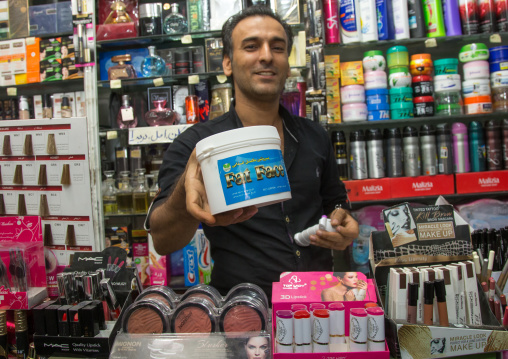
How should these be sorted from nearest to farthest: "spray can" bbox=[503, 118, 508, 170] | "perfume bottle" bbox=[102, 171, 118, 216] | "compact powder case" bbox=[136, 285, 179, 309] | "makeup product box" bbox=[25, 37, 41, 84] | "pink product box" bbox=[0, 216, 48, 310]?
"compact powder case" bbox=[136, 285, 179, 309], "pink product box" bbox=[0, 216, 48, 310], "spray can" bbox=[503, 118, 508, 170], "perfume bottle" bbox=[102, 171, 118, 216], "makeup product box" bbox=[25, 37, 41, 84]

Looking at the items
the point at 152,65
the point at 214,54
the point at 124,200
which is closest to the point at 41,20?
the point at 152,65

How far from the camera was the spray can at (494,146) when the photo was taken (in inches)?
95.3

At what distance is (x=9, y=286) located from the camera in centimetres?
115

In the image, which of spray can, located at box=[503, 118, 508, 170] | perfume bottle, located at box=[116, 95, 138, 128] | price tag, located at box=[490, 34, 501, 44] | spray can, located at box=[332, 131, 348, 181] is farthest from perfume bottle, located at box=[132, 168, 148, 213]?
Answer: price tag, located at box=[490, 34, 501, 44]

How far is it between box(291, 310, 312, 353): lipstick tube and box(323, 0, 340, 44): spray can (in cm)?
209

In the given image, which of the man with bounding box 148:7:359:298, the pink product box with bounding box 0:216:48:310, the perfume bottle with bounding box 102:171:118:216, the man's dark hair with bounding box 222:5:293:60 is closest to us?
the pink product box with bounding box 0:216:48:310

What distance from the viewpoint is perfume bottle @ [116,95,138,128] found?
8.47 ft

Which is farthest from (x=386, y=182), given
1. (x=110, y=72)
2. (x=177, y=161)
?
(x=110, y=72)

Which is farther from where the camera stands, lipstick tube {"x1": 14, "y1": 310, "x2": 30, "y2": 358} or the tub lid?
lipstick tube {"x1": 14, "y1": 310, "x2": 30, "y2": 358}

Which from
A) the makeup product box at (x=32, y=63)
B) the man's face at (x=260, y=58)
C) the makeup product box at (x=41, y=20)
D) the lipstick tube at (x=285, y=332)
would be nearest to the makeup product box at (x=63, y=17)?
the makeup product box at (x=41, y=20)

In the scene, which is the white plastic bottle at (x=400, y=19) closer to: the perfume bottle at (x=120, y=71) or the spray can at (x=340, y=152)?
the spray can at (x=340, y=152)

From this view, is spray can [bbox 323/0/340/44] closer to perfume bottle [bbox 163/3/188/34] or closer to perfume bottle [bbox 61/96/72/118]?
perfume bottle [bbox 163/3/188/34]

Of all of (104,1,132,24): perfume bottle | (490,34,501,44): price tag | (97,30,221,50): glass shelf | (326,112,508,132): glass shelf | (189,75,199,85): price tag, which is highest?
(104,1,132,24): perfume bottle

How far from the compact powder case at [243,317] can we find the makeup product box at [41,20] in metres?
2.64
